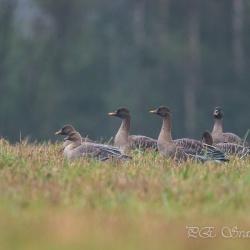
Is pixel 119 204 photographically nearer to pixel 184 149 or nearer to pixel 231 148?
pixel 184 149

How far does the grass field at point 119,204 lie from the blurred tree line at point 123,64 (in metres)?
35.5

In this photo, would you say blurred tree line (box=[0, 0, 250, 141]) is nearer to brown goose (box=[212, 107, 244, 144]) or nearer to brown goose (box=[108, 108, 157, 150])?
brown goose (box=[212, 107, 244, 144])

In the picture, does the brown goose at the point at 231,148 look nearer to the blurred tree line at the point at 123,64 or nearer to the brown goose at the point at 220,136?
the brown goose at the point at 220,136

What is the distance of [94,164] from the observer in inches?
448

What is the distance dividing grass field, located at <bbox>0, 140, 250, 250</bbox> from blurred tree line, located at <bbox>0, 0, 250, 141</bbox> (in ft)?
116

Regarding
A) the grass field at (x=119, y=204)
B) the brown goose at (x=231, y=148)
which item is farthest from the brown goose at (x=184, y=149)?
the grass field at (x=119, y=204)

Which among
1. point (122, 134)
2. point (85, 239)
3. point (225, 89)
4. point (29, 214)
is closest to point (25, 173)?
point (29, 214)

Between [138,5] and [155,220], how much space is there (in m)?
46.6

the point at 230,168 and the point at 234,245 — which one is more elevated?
the point at 230,168

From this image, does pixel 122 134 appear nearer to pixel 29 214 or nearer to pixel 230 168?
pixel 230 168

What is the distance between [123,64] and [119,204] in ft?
145

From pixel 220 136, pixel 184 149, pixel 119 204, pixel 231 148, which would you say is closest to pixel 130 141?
pixel 220 136

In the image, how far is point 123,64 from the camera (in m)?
53.1

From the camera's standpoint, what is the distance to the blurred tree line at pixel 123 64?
48.6m
